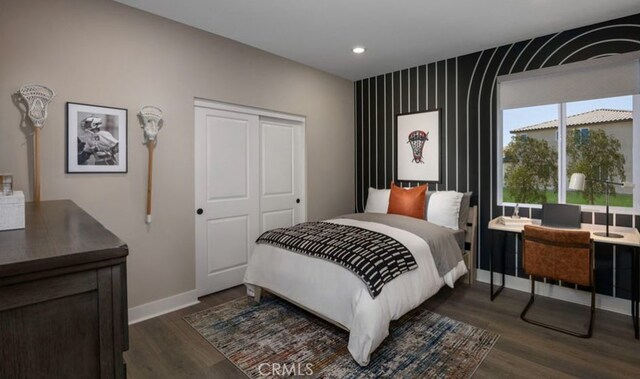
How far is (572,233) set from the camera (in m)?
2.45

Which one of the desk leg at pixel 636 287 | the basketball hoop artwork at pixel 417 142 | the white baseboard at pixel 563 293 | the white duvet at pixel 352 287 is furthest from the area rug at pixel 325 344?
the basketball hoop artwork at pixel 417 142

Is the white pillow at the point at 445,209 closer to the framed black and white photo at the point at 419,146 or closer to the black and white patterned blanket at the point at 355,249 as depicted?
the framed black and white photo at the point at 419,146

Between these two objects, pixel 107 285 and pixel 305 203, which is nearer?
pixel 107 285

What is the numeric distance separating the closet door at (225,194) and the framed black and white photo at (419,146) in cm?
194

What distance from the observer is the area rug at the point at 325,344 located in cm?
203

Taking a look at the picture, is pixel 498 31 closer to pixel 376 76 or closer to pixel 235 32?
pixel 376 76

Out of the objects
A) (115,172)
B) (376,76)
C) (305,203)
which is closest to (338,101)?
(376,76)

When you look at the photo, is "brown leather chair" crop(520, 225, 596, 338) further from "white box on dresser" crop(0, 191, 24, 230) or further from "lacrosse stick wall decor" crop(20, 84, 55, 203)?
"lacrosse stick wall decor" crop(20, 84, 55, 203)

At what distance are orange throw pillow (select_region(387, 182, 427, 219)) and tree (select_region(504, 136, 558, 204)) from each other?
93 centimetres

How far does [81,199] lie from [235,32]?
2.01 m

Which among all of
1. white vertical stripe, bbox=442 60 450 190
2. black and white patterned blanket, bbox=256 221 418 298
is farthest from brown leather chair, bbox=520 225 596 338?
white vertical stripe, bbox=442 60 450 190

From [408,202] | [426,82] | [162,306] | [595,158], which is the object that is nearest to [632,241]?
[595,158]

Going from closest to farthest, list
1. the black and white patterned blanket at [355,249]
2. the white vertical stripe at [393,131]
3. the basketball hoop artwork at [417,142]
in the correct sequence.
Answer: the black and white patterned blanket at [355,249]
the basketball hoop artwork at [417,142]
the white vertical stripe at [393,131]

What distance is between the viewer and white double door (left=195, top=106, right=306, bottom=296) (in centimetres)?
323
